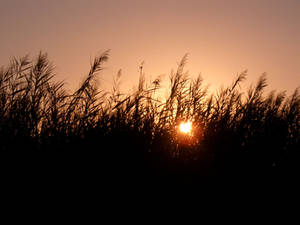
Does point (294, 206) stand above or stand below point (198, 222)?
above

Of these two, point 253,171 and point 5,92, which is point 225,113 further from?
point 5,92

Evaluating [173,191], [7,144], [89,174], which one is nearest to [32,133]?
[7,144]

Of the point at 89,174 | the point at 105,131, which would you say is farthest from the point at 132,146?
the point at 89,174

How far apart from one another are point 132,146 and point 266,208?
1.14 m

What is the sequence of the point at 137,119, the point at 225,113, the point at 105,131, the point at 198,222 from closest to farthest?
the point at 198,222
the point at 105,131
the point at 137,119
the point at 225,113

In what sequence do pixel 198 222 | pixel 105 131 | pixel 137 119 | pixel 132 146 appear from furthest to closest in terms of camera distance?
pixel 137 119
pixel 105 131
pixel 132 146
pixel 198 222

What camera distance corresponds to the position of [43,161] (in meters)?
2.36

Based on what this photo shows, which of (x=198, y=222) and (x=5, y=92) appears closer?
(x=198, y=222)

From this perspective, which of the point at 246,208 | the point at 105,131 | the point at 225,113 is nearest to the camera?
the point at 246,208

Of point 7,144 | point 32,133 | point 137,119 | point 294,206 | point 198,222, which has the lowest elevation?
point 198,222

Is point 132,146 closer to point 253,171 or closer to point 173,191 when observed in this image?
point 173,191

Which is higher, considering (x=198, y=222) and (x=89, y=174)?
(x=89, y=174)

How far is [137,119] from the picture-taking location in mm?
3383

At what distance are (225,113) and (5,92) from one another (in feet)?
7.91
